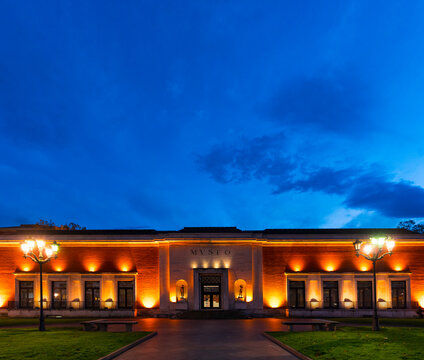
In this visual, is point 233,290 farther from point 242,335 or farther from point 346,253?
point 242,335

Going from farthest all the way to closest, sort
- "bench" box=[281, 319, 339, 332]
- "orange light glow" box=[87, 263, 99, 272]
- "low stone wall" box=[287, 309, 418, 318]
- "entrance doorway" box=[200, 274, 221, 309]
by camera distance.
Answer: "orange light glow" box=[87, 263, 99, 272] < "entrance doorway" box=[200, 274, 221, 309] < "low stone wall" box=[287, 309, 418, 318] < "bench" box=[281, 319, 339, 332]

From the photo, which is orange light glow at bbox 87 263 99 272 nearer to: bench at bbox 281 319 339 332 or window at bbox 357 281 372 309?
bench at bbox 281 319 339 332

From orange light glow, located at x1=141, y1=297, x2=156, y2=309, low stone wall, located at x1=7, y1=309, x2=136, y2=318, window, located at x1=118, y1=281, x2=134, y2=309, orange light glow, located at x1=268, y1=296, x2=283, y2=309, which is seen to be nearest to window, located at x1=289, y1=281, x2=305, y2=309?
orange light glow, located at x1=268, y1=296, x2=283, y2=309

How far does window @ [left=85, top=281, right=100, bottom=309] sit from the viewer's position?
3788 cm

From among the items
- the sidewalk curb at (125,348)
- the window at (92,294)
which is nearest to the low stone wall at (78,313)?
the window at (92,294)

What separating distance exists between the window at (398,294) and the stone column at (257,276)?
1144 cm

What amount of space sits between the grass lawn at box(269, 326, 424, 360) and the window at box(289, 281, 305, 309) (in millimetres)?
15372

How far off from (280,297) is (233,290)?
4274 millimetres

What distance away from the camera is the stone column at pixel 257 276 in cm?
3741

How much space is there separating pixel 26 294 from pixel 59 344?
22223mm

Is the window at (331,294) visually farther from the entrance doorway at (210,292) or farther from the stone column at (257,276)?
the entrance doorway at (210,292)

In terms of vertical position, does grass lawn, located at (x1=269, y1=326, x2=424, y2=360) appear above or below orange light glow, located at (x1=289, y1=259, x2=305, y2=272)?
below

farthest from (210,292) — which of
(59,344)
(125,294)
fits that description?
(59,344)

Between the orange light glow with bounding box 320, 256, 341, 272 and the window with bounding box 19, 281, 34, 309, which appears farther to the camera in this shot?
the orange light glow with bounding box 320, 256, 341, 272
